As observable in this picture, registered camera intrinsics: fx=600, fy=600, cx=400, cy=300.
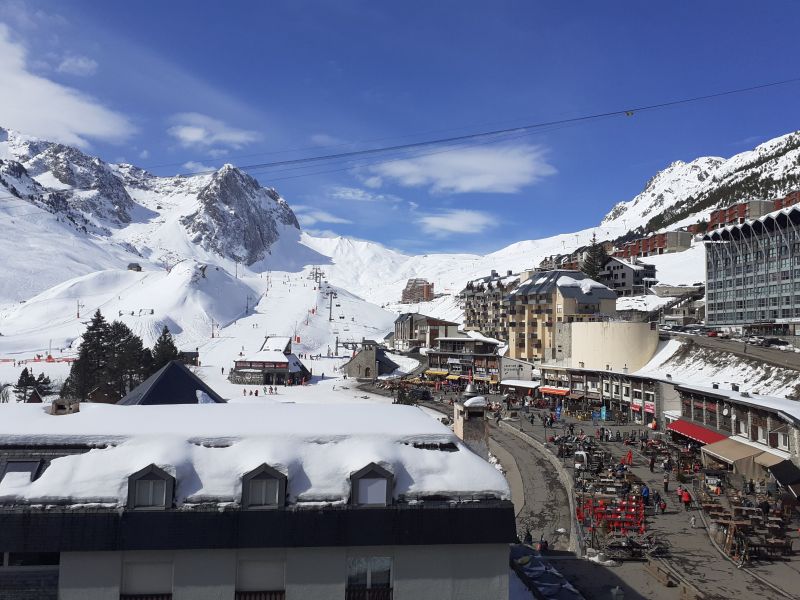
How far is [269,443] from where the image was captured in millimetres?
8648

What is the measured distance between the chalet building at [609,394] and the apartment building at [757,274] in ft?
49.0

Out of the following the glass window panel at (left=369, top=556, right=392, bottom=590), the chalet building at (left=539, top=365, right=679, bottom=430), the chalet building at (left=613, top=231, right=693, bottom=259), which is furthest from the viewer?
the chalet building at (left=613, top=231, right=693, bottom=259)

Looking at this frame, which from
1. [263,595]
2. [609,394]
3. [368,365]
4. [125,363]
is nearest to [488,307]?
[368,365]

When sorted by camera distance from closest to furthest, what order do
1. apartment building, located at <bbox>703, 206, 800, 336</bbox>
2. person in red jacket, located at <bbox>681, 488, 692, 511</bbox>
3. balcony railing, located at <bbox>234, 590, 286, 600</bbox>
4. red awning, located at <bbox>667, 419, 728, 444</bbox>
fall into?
balcony railing, located at <bbox>234, 590, 286, 600</bbox> < person in red jacket, located at <bbox>681, 488, 692, 511</bbox> < red awning, located at <bbox>667, 419, 728, 444</bbox> < apartment building, located at <bbox>703, 206, 800, 336</bbox>

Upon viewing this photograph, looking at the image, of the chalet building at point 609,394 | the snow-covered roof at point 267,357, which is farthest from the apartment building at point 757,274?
the snow-covered roof at point 267,357

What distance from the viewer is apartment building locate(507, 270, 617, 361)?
2275 inches

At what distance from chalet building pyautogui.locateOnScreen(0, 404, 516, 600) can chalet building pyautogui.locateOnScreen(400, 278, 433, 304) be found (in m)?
170

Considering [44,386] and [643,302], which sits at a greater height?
[643,302]

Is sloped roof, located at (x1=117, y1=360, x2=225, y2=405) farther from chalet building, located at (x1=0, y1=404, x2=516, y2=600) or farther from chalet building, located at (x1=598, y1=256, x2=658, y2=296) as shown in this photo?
chalet building, located at (x1=598, y1=256, x2=658, y2=296)

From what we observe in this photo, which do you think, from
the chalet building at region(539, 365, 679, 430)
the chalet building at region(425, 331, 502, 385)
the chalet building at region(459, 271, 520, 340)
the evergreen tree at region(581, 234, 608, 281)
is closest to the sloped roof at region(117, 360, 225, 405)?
the chalet building at region(539, 365, 679, 430)

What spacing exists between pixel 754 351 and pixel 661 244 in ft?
295

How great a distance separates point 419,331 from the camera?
86.8 m

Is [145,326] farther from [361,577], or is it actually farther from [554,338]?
[361,577]

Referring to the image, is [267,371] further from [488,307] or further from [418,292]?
[418,292]
